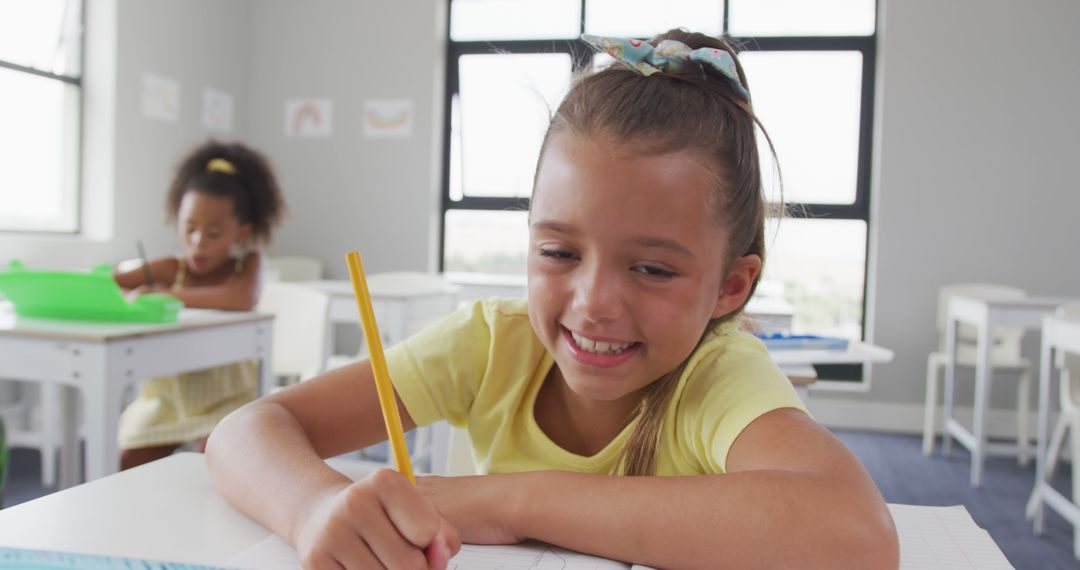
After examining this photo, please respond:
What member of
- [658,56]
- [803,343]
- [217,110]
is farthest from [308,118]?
[658,56]

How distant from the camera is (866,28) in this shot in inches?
166

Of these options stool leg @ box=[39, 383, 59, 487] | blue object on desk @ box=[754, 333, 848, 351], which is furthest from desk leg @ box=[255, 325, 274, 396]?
blue object on desk @ box=[754, 333, 848, 351]

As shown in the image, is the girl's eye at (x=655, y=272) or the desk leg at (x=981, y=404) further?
the desk leg at (x=981, y=404)

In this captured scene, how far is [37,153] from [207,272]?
Answer: 173 centimetres

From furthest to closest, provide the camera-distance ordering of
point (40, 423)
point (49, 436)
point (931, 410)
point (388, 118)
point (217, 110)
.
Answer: point (388, 118) < point (217, 110) < point (931, 410) < point (40, 423) < point (49, 436)

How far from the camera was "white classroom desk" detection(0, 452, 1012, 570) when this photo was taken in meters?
0.55

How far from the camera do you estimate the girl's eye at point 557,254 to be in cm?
70

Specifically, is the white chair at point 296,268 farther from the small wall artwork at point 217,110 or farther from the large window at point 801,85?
the large window at point 801,85

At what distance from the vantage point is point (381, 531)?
0.49 meters

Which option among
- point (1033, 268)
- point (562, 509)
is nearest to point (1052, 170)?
point (1033, 268)

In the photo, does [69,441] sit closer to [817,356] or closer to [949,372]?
A: [817,356]

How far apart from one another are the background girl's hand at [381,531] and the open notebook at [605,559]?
1.7 inches

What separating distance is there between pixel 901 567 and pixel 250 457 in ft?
1.74

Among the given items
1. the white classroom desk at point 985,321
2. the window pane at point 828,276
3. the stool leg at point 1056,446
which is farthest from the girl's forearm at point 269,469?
the window pane at point 828,276
